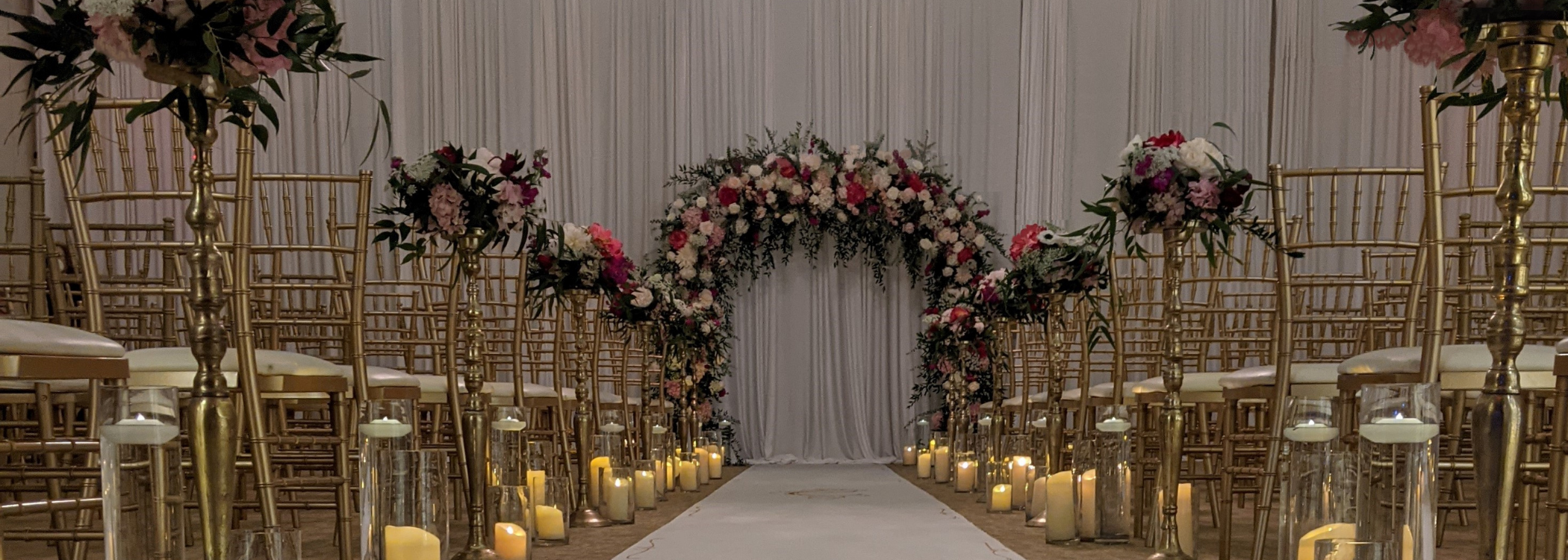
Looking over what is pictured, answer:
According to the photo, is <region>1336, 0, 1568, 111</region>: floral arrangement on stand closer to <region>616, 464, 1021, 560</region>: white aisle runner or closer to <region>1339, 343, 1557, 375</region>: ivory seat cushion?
<region>1339, 343, 1557, 375</region>: ivory seat cushion

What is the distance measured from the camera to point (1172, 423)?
3035mm

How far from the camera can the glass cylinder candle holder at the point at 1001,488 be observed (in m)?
4.60

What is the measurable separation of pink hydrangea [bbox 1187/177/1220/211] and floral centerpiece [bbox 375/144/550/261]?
165cm

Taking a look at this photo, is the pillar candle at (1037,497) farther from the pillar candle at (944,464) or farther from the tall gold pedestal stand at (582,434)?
the pillar candle at (944,464)

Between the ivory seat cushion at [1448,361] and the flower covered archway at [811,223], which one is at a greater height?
the flower covered archway at [811,223]

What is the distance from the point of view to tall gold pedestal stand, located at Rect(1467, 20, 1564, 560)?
1674 millimetres

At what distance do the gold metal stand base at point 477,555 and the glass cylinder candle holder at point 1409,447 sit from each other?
6.58 ft

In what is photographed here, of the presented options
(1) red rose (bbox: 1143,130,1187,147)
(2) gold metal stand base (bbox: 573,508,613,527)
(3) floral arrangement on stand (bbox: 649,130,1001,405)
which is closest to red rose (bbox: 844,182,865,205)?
(3) floral arrangement on stand (bbox: 649,130,1001,405)

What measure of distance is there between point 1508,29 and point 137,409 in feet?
5.99

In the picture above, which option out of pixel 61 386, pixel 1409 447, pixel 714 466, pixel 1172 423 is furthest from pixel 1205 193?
pixel 714 466

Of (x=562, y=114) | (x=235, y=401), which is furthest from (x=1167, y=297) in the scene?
(x=562, y=114)

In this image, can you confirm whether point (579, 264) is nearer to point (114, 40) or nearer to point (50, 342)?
point (50, 342)

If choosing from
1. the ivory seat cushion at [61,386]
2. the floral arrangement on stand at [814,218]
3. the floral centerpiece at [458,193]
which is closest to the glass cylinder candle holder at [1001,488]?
the floral centerpiece at [458,193]

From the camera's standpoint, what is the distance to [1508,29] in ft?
5.55
